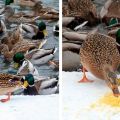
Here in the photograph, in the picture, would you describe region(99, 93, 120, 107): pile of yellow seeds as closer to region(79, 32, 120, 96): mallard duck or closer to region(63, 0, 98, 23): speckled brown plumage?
region(79, 32, 120, 96): mallard duck

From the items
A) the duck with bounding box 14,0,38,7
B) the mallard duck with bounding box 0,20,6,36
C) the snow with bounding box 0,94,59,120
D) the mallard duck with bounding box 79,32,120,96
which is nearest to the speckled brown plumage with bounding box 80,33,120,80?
the mallard duck with bounding box 79,32,120,96

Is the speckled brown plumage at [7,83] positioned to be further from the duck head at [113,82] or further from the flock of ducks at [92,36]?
the duck head at [113,82]

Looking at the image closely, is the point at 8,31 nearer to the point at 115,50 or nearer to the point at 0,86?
the point at 0,86

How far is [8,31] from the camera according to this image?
236 cm

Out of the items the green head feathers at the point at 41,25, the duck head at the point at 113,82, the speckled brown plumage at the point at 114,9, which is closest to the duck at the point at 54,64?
the green head feathers at the point at 41,25

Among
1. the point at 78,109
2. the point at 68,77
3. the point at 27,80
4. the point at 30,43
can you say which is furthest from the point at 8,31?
the point at 78,109

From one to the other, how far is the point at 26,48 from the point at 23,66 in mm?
121

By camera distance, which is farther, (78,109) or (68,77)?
(68,77)

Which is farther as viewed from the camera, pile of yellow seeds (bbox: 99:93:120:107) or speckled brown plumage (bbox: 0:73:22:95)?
speckled brown plumage (bbox: 0:73:22:95)

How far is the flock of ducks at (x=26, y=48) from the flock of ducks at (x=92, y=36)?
0.37ft

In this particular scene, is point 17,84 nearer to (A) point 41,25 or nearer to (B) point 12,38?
(B) point 12,38

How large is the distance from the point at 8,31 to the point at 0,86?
0.36m

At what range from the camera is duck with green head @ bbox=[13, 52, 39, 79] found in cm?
239

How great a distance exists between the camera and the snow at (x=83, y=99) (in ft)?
→ 7.16
